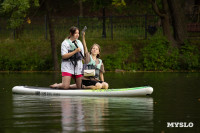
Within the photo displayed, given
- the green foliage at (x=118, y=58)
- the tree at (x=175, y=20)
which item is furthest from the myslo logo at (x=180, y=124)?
the tree at (x=175, y=20)

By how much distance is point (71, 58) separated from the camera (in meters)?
15.6

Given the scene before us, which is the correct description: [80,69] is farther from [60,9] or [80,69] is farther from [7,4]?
[60,9]

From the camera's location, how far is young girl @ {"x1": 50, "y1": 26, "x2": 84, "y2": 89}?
15.4 meters

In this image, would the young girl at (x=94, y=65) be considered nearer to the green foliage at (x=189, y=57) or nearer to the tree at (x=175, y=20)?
the green foliage at (x=189, y=57)

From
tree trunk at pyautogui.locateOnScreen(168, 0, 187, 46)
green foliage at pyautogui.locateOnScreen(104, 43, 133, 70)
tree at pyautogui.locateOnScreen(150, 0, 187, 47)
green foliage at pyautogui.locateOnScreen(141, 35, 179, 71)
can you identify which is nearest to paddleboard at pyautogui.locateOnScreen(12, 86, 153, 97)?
green foliage at pyautogui.locateOnScreen(104, 43, 133, 70)

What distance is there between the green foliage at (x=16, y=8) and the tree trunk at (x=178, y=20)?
781cm

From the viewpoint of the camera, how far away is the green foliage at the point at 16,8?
28875 mm

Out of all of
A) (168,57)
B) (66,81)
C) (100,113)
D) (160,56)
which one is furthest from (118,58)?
(100,113)

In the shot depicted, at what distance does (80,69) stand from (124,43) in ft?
56.0

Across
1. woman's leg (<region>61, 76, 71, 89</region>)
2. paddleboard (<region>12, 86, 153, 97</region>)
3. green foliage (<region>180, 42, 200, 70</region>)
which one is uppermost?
green foliage (<region>180, 42, 200, 70</region>)

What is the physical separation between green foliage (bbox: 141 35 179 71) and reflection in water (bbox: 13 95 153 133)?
16.0 m

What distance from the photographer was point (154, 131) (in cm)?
906

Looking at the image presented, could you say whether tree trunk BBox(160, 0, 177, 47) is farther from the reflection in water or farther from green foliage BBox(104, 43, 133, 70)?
the reflection in water

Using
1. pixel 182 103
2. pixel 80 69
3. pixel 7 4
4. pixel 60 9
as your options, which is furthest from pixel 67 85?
pixel 60 9
